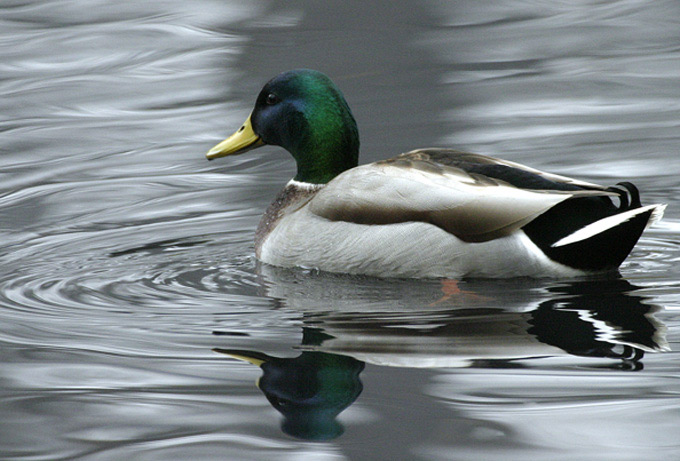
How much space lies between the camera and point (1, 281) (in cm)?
652

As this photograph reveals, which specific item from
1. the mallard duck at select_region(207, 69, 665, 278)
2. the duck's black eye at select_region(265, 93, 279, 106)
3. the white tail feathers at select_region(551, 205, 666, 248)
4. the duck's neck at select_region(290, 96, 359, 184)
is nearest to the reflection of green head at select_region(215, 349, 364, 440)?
the mallard duck at select_region(207, 69, 665, 278)

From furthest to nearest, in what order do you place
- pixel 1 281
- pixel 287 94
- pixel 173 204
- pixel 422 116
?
pixel 422 116, pixel 173 204, pixel 287 94, pixel 1 281

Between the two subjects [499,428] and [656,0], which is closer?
[499,428]

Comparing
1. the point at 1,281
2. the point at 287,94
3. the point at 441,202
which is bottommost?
the point at 1,281

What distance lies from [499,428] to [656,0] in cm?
1025

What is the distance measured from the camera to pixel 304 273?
656cm

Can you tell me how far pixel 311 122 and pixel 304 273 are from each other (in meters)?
0.88

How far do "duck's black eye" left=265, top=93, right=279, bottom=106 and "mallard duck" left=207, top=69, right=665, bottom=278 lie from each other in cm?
30

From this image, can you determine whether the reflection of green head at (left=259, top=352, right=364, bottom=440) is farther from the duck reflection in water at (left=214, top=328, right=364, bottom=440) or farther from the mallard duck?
the mallard duck

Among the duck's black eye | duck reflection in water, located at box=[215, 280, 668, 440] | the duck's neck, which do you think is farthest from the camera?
the duck's black eye

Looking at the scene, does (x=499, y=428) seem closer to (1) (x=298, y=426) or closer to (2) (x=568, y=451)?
(2) (x=568, y=451)

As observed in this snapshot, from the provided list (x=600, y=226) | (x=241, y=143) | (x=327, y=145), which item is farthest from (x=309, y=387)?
(x=241, y=143)

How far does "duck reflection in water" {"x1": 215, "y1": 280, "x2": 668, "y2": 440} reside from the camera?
452 cm

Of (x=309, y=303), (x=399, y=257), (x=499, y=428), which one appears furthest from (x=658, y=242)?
(x=499, y=428)
